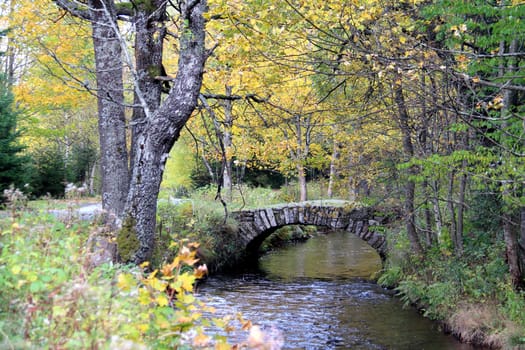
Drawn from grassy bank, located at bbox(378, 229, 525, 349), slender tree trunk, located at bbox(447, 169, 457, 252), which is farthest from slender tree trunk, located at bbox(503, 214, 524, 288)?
slender tree trunk, located at bbox(447, 169, 457, 252)

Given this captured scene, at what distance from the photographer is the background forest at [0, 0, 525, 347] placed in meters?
6.60

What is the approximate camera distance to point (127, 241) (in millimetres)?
5898

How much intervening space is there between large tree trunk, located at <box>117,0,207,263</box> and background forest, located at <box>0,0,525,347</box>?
1.01 ft

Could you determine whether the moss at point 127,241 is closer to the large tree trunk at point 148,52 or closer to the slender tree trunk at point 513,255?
the large tree trunk at point 148,52

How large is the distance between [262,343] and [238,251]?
535 inches

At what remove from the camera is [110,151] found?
7.59 meters

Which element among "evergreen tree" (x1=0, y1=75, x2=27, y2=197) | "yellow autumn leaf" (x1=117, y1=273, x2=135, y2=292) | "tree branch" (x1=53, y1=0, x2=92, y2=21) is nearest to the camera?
"yellow autumn leaf" (x1=117, y1=273, x2=135, y2=292)

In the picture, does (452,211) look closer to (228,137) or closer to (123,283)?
(123,283)

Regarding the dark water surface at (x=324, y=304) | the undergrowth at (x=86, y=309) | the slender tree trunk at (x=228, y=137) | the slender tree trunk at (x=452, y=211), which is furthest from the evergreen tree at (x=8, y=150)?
the undergrowth at (x=86, y=309)

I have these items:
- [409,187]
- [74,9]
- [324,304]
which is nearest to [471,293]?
[409,187]

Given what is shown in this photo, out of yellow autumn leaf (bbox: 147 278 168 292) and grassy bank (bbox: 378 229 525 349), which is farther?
grassy bank (bbox: 378 229 525 349)

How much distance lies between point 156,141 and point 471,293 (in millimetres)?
6211

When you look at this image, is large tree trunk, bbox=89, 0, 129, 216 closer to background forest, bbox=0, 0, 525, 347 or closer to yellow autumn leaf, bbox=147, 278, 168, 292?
background forest, bbox=0, 0, 525, 347

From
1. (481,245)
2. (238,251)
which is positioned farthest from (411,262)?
(238,251)
